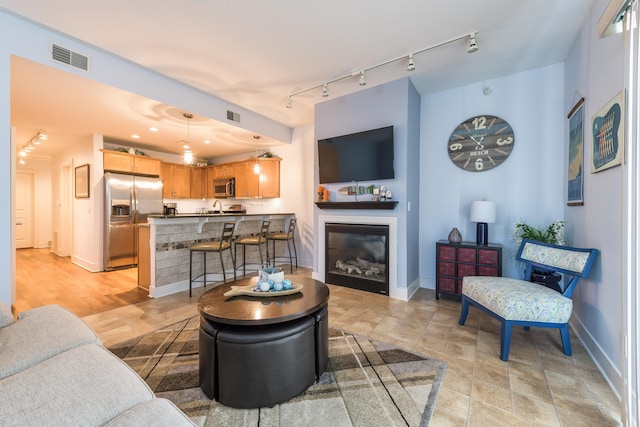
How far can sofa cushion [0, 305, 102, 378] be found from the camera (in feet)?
3.51

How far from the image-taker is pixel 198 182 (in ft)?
22.7

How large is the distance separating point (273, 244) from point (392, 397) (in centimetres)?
365

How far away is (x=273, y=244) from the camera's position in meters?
4.96

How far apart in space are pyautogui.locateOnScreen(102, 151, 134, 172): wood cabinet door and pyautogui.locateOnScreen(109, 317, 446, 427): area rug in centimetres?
410

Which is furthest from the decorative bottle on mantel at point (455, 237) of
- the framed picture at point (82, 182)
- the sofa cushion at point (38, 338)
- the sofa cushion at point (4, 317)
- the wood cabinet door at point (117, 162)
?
the framed picture at point (82, 182)

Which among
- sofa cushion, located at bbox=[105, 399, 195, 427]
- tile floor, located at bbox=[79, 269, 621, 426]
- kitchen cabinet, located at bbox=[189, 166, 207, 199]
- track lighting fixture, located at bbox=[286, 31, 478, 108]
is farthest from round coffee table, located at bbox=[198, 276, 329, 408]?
kitchen cabinet, located at bbox=[189, 166, 207, 199]

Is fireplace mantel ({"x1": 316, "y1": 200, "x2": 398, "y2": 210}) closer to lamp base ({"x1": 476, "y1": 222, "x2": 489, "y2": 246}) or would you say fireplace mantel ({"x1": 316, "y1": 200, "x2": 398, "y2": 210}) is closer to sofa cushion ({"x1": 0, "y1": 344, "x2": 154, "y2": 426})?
lamp base ({"x1": 476, "y1": 222, "x2": 489, "y2": 246})

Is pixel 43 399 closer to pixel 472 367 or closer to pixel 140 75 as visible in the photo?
pixel 472 367

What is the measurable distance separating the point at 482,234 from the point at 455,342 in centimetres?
149

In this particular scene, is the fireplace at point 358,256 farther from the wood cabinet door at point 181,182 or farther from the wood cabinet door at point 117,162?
the wood cabinet door at point 181,182

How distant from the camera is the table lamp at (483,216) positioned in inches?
120

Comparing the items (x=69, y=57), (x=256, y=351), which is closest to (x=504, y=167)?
(x=256, y=351)

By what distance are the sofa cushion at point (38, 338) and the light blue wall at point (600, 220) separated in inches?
121

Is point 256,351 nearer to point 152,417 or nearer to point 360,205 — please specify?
point 152,417
